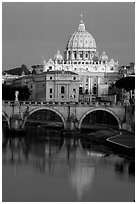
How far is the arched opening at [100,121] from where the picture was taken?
40.1 m

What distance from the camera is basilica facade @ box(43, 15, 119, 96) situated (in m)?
76.2

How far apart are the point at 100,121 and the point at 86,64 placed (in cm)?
3713

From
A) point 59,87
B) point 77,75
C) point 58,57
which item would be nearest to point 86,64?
point 58,57

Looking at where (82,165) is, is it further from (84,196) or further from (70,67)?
(70,67)

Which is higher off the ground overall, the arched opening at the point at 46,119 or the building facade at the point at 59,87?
the building facade at the point at 59,87

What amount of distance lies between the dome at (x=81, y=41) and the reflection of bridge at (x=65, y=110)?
48165 millimetres

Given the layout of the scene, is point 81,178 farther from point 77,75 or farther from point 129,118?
point 77,75

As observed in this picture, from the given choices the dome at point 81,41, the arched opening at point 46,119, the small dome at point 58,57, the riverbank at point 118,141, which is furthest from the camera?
the dome at point 81,41

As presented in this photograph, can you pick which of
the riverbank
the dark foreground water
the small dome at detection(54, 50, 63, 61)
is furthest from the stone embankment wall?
the small dome at detection(54, 50, 63, 61)

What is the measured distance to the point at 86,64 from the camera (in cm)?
8075

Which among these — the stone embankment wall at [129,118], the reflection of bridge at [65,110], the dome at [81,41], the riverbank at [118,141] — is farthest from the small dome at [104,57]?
the riverbank at [118,141]

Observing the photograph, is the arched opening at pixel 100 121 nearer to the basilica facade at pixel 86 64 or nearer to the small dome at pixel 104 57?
the basilica facade at pixel 86 64

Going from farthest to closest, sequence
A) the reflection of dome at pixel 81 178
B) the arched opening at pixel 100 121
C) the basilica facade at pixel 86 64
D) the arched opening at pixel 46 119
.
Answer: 1. the basilica facade at pixel 86 64
2. the arched opening at pixel 46 119
3. the arched opening at pixel 100 121
4. the reflection of dome at pixel 81 178

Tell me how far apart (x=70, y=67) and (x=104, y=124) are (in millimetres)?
36760
